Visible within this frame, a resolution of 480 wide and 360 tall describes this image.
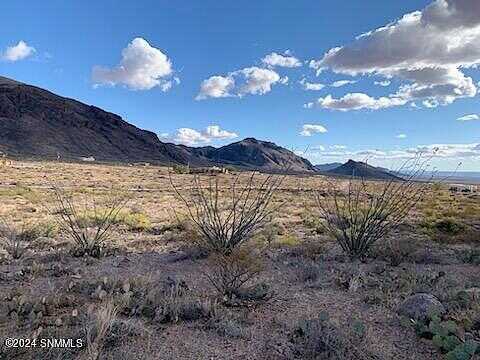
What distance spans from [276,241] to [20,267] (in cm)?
618

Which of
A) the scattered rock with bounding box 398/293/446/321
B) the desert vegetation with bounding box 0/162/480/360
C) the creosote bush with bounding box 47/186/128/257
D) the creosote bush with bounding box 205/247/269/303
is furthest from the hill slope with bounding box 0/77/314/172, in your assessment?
the scattered rock with bounding box 398/293/446/321

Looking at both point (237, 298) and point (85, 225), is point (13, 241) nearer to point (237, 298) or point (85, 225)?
point (85, 225)

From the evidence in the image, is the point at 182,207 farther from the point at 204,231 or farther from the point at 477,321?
the point at 477,321

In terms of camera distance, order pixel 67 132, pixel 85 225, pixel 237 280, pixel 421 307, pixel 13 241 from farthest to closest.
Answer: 1. pixel 67 132
2. pixel 85 225
3. pixel 13 241
4. pixel 237 280
5. pixel 421 307

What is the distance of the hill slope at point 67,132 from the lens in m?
92.4

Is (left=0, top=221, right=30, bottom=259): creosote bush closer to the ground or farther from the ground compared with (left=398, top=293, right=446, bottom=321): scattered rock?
closer to the ground

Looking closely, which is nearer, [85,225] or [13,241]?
[13,241]

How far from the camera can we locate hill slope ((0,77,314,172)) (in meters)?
92.4

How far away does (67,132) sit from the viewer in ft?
350

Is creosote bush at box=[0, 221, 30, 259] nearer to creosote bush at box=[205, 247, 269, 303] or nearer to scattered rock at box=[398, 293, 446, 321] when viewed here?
creosote bush at box=[205, 247, 269, 303]

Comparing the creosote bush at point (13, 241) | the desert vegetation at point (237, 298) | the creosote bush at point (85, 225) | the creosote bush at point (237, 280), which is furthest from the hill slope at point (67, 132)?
the creosote bush at point (237, 280)

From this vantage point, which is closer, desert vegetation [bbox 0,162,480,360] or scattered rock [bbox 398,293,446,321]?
desert vegetation [bbox 0,162,480,360]

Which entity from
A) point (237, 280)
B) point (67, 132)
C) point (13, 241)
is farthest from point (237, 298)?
point (67, 132)

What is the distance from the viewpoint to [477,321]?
5422 mm
